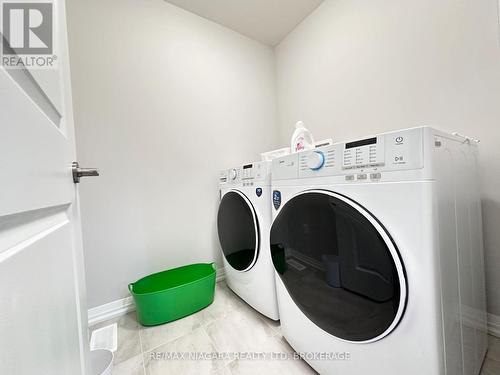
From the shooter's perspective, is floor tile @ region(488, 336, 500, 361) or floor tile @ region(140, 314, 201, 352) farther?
floor tile @ region(140, 314, 201, 352)

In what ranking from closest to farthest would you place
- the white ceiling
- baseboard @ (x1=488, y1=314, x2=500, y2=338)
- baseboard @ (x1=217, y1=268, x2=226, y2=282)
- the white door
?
the white door
baseboard @ (x1=488, y1=314, x2=500, y2=338)
the white ceiling
baseboard @ (x1=217, y1=268, x2=226, y2=282)

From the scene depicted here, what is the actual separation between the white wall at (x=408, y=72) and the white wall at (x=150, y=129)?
28.5 inches

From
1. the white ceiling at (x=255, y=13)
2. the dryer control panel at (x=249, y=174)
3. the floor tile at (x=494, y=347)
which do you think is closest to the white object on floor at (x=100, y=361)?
the dryer control panel at (x=249, y=174)

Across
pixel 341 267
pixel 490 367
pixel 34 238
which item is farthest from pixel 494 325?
pixel 34 238

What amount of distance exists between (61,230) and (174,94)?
141 centimetres

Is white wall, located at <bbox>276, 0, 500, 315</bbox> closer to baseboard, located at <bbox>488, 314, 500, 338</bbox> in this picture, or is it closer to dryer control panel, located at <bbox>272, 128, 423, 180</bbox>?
→ baseboard, located at <bbox>488, 314, 500, 338</bbox>

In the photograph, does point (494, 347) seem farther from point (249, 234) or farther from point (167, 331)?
point (167, 331)

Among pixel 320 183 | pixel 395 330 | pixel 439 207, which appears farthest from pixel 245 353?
pixel 439 207

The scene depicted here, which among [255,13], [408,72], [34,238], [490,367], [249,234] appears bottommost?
[490,367]

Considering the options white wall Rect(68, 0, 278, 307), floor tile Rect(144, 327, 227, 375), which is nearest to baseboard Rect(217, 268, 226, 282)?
white wall Rect(68, 0, 278, 307)

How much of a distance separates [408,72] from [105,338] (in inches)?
91.0

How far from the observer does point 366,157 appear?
57 centimetres

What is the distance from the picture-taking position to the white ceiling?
155 cm

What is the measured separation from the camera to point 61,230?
387 millimetres
